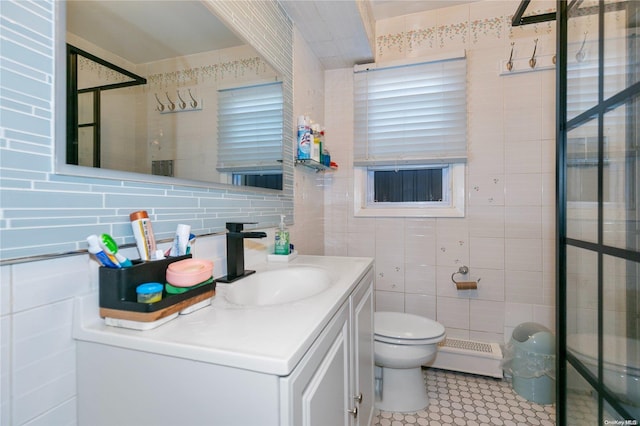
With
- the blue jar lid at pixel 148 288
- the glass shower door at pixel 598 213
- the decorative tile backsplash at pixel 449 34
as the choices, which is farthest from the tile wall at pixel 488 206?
the blue jar lid at pixel 148 288

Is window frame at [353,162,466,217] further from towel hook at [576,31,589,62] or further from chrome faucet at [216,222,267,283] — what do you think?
chrome faucet at [216,222,267,283]

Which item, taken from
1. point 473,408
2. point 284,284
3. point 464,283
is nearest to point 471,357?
point 473,408

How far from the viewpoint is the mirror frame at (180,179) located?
58cm

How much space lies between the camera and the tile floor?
1579 mm

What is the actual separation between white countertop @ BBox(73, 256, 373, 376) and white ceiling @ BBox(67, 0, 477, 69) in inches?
23.7

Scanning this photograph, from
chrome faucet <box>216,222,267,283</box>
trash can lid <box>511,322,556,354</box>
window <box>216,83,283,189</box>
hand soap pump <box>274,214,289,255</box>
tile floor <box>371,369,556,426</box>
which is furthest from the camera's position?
trash can lid <box>511,322,556,354</box>

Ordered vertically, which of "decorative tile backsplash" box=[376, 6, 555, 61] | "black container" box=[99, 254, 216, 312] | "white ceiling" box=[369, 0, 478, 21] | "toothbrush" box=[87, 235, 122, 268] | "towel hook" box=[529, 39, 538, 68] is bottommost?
"black container" box=[99, 254, 216, 312]

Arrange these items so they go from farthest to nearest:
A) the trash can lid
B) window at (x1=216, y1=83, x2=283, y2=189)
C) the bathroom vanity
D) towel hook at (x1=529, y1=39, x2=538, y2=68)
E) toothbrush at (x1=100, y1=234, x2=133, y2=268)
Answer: towel hook at (x1=529, y1=39, x2=538, y2=68), the trash can lid, window at (x1=216, y1=83, x2=283, y2=189), toothbrush at (x1=100, y1=234, x2=133, y2=268), the bathroom vanity

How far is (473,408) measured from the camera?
1671 mm

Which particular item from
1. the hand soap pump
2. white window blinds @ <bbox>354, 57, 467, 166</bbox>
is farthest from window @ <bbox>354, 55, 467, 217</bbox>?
the hand soap pump

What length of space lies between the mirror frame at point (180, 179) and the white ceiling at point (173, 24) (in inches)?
1.4

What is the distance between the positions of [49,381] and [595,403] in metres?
1.54

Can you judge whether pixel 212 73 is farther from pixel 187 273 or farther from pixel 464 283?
pixel 464 283

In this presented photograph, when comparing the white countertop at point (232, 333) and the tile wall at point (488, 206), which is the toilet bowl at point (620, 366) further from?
the tile wall at point (488, 206)
